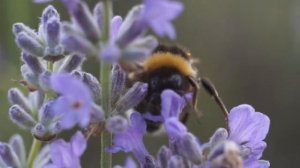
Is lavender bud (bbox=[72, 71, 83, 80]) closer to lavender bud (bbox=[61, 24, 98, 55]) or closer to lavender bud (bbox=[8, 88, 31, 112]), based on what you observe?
lavender bud (bbox=[61, 24, 98, 55])

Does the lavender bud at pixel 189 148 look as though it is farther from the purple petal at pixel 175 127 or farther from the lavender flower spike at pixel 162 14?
the lavender flower spike at pixel 162 14

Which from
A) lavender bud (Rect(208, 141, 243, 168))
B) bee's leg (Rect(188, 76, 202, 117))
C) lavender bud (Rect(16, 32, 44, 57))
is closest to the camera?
lavender bud (Rect(208, 141, 243, 168))

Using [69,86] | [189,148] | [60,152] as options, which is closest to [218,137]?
[189,148]

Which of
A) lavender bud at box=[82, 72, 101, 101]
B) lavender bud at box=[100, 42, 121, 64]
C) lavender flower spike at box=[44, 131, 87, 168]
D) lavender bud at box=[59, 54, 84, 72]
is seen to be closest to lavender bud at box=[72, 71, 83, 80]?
lavender bud at box=[82, 72, 101, 101]

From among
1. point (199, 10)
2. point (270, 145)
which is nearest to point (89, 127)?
point (270, 145)

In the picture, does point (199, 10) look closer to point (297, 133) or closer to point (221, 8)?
point (221, 8)

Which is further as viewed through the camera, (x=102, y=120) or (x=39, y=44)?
(x=39, y=44)

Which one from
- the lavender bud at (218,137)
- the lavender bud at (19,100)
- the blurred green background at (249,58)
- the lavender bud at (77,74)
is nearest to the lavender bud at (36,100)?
the lavender bud at (19,100)
